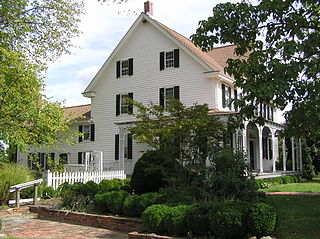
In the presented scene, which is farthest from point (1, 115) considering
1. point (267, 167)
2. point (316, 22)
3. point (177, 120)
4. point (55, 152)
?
point (267, 167)

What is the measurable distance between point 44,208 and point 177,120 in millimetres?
5036

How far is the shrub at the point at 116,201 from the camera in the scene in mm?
9141

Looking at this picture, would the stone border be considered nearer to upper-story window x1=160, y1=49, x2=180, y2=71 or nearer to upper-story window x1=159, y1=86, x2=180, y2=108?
upper-story window x1=159, y1=86, x2=180, y2=108

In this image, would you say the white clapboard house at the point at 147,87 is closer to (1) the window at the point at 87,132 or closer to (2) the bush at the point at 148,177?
(1) the window at the point at 87,132

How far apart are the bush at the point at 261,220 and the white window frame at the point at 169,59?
16844mm

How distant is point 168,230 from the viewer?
7.16m

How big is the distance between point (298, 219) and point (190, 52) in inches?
586

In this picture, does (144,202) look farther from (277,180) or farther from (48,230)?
(277,180)

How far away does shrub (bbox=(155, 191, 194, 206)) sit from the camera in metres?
8.02

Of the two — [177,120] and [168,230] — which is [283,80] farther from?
[177,120]

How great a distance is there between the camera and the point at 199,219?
6887 millimetres

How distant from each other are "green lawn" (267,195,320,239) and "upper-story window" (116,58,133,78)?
15.8 meters

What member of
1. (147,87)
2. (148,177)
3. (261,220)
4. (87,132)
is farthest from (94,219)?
(87,132)

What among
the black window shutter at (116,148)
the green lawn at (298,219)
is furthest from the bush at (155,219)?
the black window shutter at (116,148)
